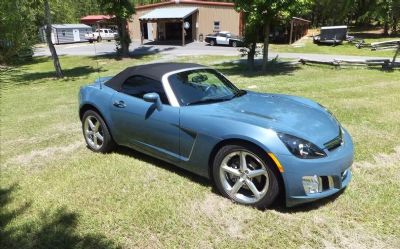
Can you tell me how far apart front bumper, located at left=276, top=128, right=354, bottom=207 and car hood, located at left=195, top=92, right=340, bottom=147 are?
0.22 metres

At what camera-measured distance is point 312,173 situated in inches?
141

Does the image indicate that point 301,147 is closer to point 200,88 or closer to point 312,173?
point 312,173

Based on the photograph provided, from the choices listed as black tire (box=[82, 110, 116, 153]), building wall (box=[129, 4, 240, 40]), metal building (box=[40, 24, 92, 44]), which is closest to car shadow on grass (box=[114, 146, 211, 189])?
black tire (box=[82, 110, 116, 153])

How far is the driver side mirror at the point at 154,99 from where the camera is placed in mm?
4547

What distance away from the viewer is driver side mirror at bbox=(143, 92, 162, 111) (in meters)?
4.55

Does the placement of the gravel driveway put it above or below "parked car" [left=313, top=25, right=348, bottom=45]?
below

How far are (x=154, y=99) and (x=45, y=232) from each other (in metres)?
1.96

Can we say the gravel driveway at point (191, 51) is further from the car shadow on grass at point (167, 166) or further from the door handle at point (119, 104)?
the door handle at point (119, 104)

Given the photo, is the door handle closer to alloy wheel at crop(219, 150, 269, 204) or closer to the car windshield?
the car windshield

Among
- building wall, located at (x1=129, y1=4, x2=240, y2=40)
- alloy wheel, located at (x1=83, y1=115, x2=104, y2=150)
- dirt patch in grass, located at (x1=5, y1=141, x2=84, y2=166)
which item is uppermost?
building wall, located at (x1=129, y1=4, x2=240, y2=40)

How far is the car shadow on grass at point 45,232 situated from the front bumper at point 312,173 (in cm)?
181

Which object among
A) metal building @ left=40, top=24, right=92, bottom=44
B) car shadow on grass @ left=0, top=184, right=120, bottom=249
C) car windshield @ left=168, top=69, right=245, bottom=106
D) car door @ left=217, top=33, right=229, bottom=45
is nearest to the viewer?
car shadow on grass @ left=0, top=184, right=120, bottom=249

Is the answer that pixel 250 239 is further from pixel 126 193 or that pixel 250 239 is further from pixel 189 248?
pixel 126 193

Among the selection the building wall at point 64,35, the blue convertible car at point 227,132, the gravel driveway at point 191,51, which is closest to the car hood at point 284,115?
the blue convertible car at point 227,132
